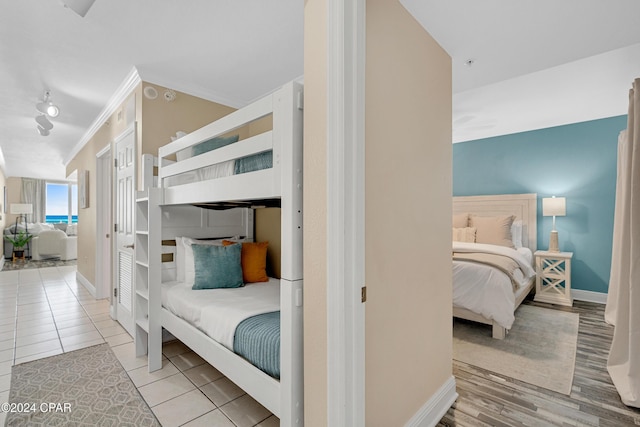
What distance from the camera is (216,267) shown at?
93.7 inches

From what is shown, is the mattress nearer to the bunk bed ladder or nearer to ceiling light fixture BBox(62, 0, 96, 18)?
the bunk bed ladder

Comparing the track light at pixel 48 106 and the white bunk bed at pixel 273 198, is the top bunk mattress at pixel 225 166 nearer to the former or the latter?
the white bunk bed at pixel 273 198

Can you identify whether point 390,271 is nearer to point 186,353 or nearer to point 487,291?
point 487,291

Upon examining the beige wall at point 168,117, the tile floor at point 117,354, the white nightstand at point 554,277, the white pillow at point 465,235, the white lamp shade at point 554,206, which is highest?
the beige wall at point 168,117

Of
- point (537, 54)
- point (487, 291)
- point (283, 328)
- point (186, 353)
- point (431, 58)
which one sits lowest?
point (186, 353)

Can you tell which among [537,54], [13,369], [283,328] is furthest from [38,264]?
[537,54]

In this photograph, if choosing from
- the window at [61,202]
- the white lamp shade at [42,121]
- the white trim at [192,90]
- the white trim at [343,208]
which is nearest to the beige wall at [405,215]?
the white trim at [343,208]

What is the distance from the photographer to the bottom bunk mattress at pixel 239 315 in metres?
1.44

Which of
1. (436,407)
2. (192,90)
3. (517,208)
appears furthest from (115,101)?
(517,208)

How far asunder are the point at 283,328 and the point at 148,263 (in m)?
1.51

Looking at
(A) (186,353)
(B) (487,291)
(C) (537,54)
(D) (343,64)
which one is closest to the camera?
(D) (343,64)

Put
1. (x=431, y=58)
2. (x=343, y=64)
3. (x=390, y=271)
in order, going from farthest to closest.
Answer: (x=431, y=58), (x=390, y=271), (x=343, y=64)

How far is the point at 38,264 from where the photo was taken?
6.89 metres

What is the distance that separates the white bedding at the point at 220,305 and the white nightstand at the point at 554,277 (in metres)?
3.54
